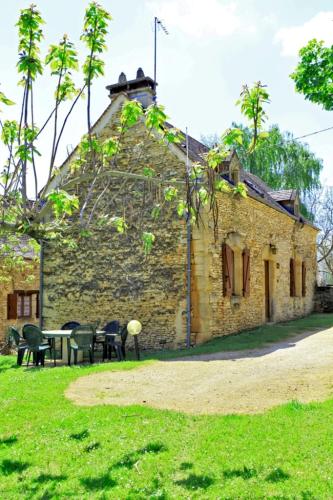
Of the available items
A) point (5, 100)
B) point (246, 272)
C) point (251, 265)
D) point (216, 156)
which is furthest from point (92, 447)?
point (251, 265)

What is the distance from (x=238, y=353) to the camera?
10914mm

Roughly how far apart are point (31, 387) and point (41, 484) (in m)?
3.82

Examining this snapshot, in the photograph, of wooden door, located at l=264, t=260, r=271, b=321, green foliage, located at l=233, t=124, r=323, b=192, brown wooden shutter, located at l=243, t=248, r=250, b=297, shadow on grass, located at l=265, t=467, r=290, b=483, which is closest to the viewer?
shadow on grass, located at l=265, t=467, r=290, b=483

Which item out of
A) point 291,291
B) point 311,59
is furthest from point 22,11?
point 291,291

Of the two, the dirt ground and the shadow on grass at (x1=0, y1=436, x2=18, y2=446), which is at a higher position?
the dirt ground

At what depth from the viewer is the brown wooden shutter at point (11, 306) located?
60.9 ft

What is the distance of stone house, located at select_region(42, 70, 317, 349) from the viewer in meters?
12.7

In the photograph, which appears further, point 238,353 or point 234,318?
point 234,318

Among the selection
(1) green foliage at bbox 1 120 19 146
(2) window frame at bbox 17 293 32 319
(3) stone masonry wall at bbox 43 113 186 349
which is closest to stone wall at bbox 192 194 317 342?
(3) stone masonry wall at bbox 43 113 186 349

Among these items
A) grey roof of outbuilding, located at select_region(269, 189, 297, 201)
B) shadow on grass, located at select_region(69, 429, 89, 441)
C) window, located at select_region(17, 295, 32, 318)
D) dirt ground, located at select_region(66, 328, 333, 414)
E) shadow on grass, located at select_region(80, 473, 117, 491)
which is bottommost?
shadow on grass, located at select_region(80, 473, 117, 491)

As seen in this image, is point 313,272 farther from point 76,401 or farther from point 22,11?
point 22,11

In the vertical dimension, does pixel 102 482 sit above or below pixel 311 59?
below

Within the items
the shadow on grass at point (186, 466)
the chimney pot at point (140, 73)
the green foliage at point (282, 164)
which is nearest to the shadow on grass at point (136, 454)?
the shadow on grass at point (186, 466)

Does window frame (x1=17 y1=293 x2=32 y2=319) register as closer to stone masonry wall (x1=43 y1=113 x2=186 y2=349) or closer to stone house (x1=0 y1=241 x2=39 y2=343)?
stone house (x1=0 y1=241 x2=39 y2=343)
